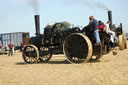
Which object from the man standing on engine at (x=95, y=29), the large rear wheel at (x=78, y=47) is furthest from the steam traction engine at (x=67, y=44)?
the man standing on engine at (x=95, y=29)

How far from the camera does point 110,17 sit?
12602 millimetres

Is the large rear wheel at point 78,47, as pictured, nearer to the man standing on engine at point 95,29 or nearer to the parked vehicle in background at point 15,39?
the man standing on engine at point 95,29

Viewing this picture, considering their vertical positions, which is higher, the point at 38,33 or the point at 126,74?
the point at 38,33

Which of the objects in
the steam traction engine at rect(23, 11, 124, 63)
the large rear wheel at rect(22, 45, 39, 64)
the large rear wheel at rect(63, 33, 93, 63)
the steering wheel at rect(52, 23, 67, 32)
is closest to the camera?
the large rear wheel at rect(63, 33, 93, 63)

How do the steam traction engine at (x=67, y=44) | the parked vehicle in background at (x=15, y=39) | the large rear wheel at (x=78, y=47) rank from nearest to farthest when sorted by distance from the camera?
the large rear wheel at (x=78, y=47), the steam traction engine at (x=67, y=44), the parked vehicle in background at (x=15, y=39)

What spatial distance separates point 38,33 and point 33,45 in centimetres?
73

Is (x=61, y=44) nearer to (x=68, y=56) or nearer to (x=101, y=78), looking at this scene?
(x=68, y=56)

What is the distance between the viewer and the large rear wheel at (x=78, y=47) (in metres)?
9.61

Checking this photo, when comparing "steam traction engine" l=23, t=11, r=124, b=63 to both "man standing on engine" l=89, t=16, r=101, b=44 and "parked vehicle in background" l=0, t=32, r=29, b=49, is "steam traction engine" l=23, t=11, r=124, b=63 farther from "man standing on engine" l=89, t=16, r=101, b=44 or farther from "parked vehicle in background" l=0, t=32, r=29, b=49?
"parked vehicle in background" l=0, t=32, r=29, b=49

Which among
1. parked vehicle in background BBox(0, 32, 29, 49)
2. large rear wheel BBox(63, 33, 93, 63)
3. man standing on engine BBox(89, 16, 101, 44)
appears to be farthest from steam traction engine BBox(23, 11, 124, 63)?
parked vehicle in background BBox(0, 32, 29, 49)

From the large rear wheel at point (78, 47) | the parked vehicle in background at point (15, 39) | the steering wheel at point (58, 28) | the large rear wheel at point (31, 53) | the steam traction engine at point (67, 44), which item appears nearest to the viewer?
the large rear wheel at point (78, 47)

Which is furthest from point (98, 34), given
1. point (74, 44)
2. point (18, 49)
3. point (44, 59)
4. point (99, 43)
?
point (18, 49)

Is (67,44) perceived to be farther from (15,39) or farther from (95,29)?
(15,39)

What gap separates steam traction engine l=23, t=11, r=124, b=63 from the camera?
975 cm
